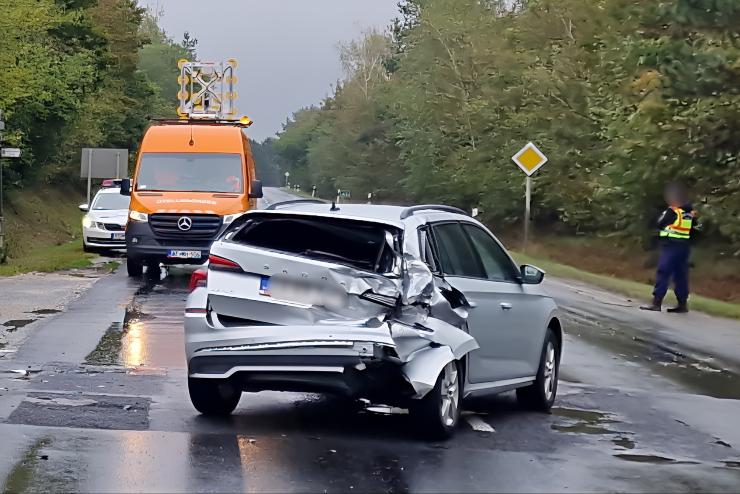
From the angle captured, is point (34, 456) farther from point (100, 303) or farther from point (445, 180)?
point (445, 180)

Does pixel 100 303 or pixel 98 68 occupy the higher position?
pixel 98 68

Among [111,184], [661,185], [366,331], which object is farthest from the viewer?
[111,184]

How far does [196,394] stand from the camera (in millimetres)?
9172

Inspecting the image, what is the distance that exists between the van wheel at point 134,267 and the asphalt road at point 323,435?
823cm

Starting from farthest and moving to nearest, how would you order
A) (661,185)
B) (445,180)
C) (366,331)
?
(445,180) → (661,185) → (366,331)

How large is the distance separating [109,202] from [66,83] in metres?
9.26

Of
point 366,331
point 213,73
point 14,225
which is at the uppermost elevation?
point 213,73

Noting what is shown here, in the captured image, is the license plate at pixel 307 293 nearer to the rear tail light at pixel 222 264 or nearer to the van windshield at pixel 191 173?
the rear tail light at pixel 222 264

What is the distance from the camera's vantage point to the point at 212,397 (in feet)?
30.5

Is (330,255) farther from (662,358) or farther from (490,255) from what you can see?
(662,358)

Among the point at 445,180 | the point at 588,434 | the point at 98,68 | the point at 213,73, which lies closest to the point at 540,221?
the point at 445,180

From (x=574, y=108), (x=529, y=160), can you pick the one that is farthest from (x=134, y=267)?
(x=574, y=108)

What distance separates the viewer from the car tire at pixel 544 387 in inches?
412

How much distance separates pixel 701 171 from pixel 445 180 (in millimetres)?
31196
